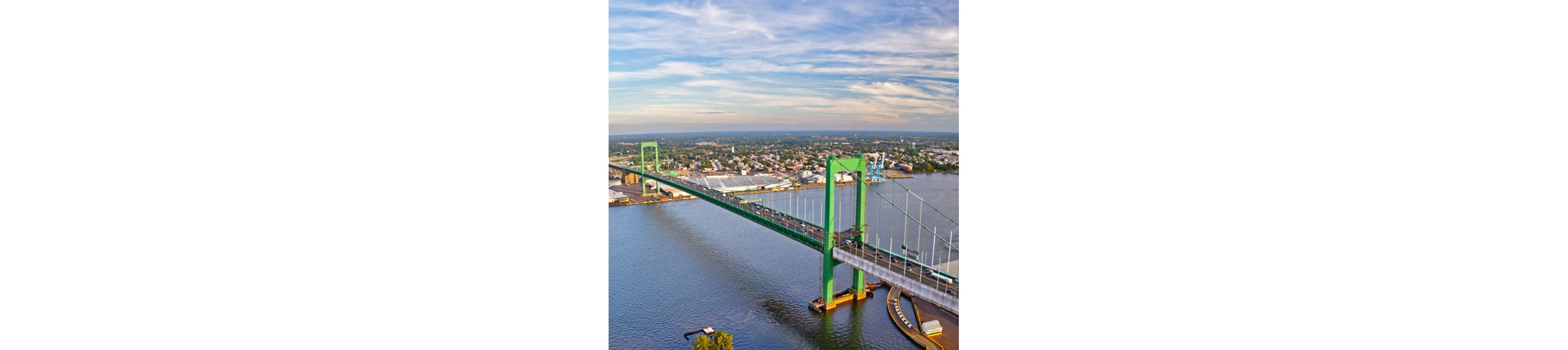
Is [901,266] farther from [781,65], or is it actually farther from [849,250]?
[781,65]

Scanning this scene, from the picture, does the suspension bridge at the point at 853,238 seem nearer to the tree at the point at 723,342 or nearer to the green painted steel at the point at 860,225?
the green painted steel at the point at 860,225

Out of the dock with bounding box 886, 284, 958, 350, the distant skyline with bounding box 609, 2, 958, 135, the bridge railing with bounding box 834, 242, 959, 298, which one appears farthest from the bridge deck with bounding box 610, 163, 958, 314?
the distant skyline with bounding box 609, 2, 958, 135

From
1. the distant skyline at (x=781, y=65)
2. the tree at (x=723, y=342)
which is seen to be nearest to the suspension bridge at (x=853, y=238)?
the distant skyline at (x=781, y=65)

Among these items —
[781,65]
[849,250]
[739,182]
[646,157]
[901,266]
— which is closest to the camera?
[781,65]

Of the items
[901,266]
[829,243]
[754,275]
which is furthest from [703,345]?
[754,275]
